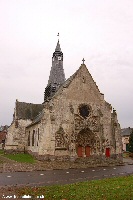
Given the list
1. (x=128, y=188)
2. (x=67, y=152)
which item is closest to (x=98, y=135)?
(x=67, y=152)

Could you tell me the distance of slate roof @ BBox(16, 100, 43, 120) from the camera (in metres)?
38.7

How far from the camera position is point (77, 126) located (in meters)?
30.2

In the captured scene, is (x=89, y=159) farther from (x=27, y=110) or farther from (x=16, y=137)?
(x=27, y=110)

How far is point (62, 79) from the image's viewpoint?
129 ft

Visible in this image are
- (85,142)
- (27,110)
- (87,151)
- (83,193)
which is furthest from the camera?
(27,110)

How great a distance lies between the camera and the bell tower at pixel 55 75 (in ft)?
125

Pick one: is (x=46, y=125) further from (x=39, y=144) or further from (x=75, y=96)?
(x=75, y=96)

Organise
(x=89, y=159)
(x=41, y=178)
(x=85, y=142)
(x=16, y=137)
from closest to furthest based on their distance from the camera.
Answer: (x=41, y=178) < (x=89, y=159) < (x=85, y=142) < (x=16, y=137)

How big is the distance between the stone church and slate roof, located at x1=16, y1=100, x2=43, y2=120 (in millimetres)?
4113

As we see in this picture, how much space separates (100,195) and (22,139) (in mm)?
29776

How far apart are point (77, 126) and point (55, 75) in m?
12.6

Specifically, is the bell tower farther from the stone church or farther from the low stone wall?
the low stone wall

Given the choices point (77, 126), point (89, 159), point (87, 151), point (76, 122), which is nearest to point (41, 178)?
point (77, 126)

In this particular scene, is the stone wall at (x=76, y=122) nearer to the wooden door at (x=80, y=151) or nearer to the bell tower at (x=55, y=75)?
the wooden door at (x=80, y=151)
